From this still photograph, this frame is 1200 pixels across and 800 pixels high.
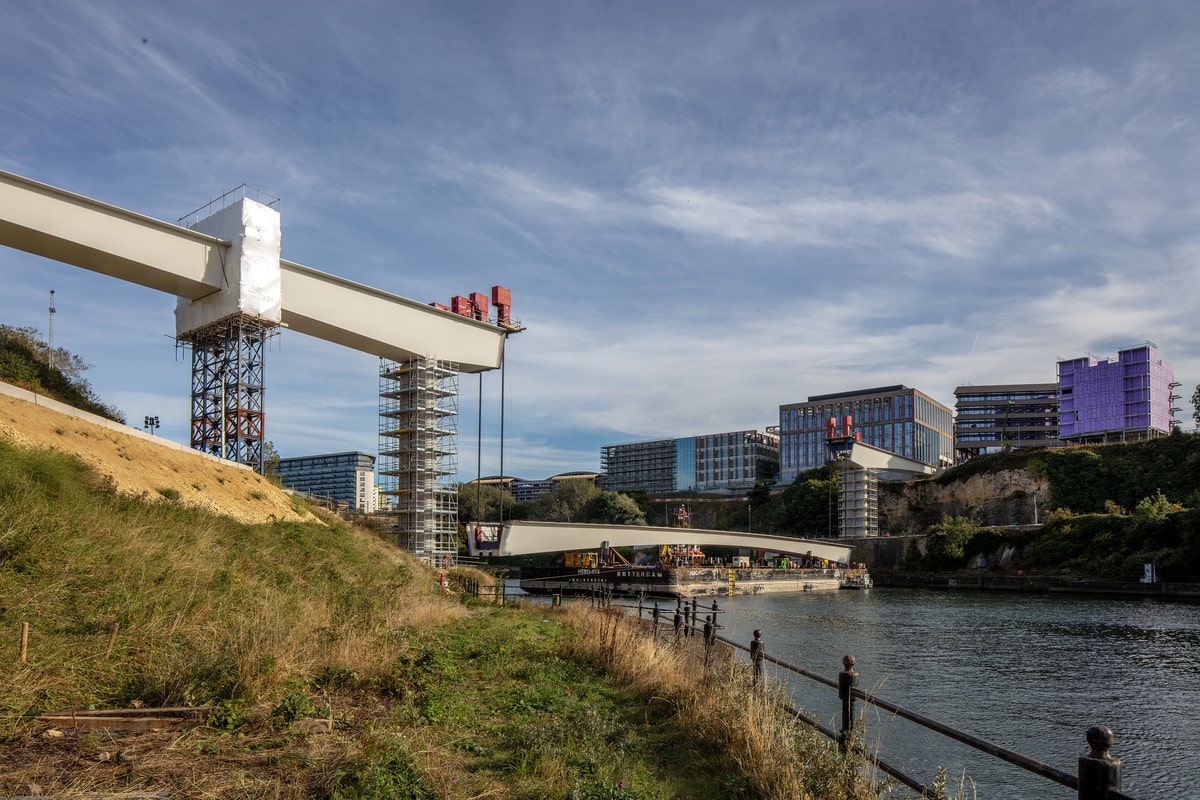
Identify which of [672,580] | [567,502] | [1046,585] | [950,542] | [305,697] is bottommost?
[1046,585]

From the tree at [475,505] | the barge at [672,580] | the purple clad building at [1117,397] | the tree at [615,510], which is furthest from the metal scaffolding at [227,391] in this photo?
the purple clad building at [1117,397]

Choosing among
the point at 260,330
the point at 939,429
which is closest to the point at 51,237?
the point at 260,330

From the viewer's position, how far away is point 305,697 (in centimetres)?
790

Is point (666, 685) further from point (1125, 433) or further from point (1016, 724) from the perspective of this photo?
point (1125, 433)

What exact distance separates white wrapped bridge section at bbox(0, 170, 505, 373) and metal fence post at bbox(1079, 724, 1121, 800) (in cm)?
3805

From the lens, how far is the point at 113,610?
958 cm

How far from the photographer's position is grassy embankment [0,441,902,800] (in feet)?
20.8

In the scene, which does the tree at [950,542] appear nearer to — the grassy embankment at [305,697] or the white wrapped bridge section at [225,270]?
the white wrapped bridge section at [225,270]

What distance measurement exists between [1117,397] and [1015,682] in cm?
12222

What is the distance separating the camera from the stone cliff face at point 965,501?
320 feet

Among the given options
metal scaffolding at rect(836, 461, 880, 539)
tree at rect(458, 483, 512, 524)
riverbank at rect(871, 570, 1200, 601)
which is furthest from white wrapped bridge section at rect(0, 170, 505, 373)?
metal scaffolding at rect(836, 461, 880, 539)

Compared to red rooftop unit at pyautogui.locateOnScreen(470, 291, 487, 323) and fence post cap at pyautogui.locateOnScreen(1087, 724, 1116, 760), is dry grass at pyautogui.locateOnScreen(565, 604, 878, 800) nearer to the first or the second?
fence post cap at pyautogui.locateOnScreen(1087, 724, 1116, 760)

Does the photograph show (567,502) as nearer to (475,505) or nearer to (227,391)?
(475,505)

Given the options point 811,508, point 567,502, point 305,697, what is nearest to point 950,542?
point 811,508
